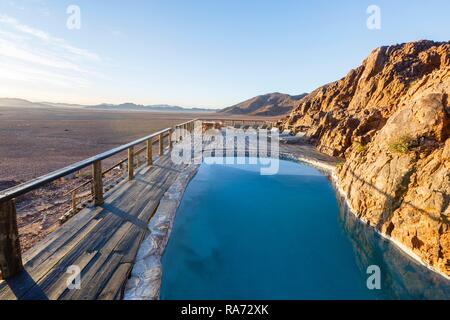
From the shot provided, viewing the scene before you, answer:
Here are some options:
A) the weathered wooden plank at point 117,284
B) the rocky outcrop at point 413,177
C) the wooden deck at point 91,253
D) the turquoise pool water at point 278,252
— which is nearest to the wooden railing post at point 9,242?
the wooden deck at point 91,253

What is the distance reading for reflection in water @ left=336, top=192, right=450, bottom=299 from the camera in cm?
451

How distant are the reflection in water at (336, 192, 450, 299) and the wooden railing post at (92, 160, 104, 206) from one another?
5.84 metres

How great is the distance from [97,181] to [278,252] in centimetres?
428

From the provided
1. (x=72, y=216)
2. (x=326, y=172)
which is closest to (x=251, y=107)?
(x=326, y=172)

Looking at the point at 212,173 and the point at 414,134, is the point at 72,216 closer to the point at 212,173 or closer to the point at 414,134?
the point at 212,173

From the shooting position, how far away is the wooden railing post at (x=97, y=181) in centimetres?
557

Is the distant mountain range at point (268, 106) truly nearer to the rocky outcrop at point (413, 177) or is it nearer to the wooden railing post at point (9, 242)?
the rocky outcrop at point (413, 177)

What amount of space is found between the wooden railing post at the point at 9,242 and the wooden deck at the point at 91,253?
0.13 m

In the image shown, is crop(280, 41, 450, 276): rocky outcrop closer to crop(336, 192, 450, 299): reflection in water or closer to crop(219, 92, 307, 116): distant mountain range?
crop(336, 192, 450, 299): reflection in water

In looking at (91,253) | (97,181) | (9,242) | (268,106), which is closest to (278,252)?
(91,253)

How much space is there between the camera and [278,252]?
5.91 meters

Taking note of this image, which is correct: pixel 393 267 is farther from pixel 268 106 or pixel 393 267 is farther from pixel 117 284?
pixel 268 106
